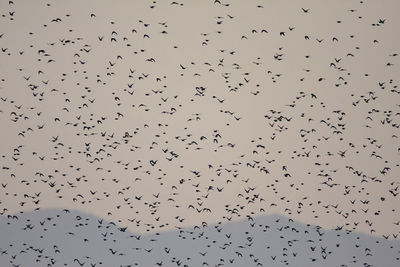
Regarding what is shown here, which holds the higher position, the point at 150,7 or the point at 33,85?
the point at 150,7

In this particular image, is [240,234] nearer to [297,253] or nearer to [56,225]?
[297,253]

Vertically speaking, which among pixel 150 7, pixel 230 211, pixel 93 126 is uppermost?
pixel 150 7

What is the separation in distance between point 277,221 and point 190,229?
267 centimetres

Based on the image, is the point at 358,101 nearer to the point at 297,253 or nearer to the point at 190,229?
the point at 297,253

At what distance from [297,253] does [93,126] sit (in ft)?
23.9

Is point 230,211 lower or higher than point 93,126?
lower

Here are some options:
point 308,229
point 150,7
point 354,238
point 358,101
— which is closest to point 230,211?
point 308,229

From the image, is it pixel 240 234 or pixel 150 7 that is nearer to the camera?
pixel 150 7

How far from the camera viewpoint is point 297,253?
18375 mm

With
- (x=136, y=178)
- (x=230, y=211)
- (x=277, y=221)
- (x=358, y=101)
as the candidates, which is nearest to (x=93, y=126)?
(x=136, y=178)

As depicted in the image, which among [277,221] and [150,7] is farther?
[277,221]

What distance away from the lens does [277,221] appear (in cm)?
1838

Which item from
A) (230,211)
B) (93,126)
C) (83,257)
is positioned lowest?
(83,257)

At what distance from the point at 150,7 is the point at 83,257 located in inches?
302
